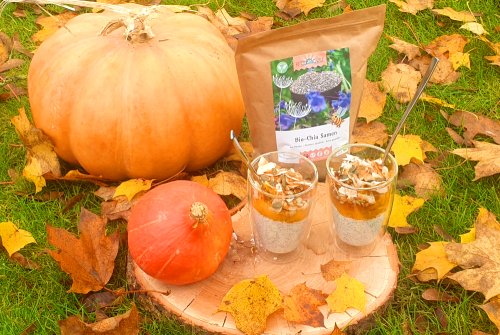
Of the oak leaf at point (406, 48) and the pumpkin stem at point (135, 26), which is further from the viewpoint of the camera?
the oak leaf at point (406, 48)

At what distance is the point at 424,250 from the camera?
1.83 meters

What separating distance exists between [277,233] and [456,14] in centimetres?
176

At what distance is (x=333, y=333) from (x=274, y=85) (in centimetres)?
72

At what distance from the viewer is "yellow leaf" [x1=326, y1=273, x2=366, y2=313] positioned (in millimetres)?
1531

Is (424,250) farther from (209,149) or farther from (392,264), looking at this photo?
(209,149)

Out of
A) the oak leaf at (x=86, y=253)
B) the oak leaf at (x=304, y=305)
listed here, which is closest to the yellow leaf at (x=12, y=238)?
the oak leaf at (x=86, y=253)

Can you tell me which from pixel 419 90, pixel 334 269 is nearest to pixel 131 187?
pixel 334 269

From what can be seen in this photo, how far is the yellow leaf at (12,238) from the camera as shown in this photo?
1.86 metres

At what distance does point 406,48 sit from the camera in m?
2.73

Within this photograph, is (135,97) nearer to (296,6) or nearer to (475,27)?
(296,6)

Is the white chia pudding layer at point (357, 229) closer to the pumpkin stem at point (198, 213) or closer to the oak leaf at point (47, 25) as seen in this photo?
the pumpkin stem at point (198, 213)

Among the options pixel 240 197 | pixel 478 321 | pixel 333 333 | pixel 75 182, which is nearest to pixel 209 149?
pixel 240 197

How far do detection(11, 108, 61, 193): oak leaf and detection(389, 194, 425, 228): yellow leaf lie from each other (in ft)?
3.50

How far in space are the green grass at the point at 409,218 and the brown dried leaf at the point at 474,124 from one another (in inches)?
2.0
